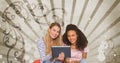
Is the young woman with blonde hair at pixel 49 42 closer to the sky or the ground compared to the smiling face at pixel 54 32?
closer to the ground

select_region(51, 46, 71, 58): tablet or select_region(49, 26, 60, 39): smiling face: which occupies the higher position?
select_region(49, 26, 60, 39): smiling face

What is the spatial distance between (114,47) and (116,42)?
0.05 ft

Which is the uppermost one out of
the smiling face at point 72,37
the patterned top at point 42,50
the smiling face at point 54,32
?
the smiling face at point 54,32

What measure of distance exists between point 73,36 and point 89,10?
107 millimetres

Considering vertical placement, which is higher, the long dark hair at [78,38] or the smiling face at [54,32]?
the smiling face at [54,32]

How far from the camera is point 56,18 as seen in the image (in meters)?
0.91

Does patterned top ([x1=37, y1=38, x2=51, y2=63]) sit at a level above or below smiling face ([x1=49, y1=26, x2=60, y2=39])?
below

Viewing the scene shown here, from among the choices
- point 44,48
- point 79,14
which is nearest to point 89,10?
point 79,14

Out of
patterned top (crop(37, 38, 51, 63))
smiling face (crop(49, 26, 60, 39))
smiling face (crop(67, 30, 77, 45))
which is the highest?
smiling face (crop(49, 26, 60, 39))

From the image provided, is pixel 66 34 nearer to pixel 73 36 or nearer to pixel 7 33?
pixel 73 36

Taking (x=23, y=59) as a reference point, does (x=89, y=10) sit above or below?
above

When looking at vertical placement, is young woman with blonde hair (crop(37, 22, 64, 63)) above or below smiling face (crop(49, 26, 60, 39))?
below

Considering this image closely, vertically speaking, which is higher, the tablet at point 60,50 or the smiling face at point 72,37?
the smiling face at point 72,37

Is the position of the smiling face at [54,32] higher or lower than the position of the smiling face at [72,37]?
higher
